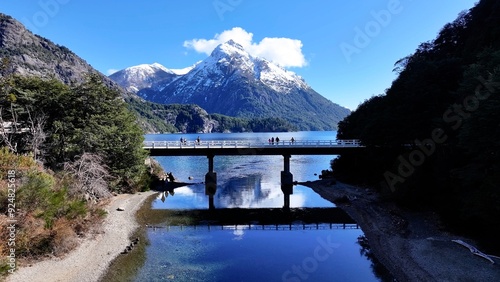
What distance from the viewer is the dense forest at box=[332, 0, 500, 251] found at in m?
20.4

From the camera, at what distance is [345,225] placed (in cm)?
3195

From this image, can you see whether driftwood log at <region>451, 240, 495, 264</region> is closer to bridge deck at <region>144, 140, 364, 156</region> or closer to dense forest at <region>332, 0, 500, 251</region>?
dense forest at <region>332, 0, 500, 251</region>

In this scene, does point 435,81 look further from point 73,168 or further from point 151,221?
point 73,168

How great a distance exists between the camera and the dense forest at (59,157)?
2033 cm

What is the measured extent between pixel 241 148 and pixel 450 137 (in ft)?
99.8

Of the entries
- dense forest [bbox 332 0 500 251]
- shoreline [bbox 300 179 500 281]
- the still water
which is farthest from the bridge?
shoreline [bbox 300 179 500 281]

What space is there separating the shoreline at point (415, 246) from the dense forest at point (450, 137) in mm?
1937

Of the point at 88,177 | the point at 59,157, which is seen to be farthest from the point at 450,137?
the point at 59,157

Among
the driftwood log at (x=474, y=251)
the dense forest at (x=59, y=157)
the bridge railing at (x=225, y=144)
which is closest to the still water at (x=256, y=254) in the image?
the driftwood log at (x=474, y=251)

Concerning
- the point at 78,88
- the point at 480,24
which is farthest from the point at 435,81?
the point at 78,88

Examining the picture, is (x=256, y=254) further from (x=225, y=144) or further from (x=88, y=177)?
(x=225, y=144)

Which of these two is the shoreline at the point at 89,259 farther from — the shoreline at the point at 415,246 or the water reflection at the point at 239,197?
the shoreline at the point at 415,246

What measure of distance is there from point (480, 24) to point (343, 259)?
44.8 metres

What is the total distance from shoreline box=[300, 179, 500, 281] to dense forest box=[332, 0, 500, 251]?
1937 millimetres
